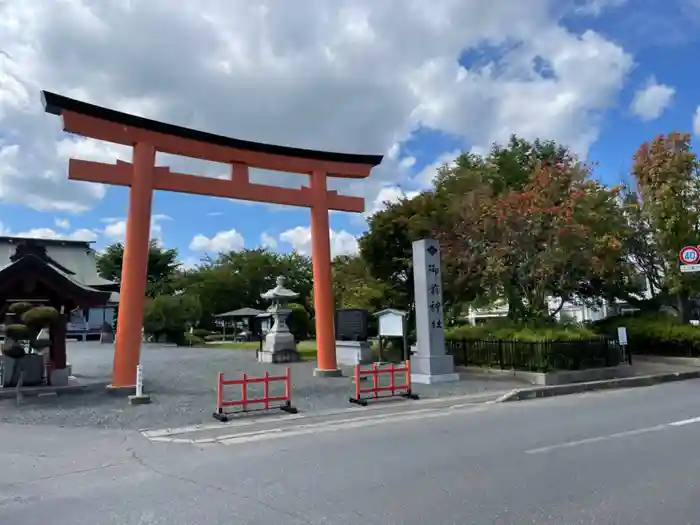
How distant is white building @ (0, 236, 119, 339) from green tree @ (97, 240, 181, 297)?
3.22m

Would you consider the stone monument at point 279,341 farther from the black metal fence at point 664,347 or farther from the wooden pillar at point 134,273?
the black metal fence at point 664,347

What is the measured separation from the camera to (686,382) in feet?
53.8

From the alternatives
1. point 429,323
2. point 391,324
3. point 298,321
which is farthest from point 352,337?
point 298,321

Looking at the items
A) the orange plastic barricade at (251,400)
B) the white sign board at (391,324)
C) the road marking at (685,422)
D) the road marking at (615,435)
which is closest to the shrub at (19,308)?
the orange plastic barricade at (251,400)

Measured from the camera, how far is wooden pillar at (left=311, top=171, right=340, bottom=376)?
17.6 metres

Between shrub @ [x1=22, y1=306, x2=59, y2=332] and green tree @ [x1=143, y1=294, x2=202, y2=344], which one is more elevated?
green tree @ [x1=143, y1=294, x2=202, y2=344]

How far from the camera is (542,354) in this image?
1609cm

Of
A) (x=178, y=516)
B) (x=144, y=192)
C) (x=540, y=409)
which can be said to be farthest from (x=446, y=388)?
(x=178, y=516)

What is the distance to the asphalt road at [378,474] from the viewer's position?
514 centimetres

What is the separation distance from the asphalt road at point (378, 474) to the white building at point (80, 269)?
34644mm

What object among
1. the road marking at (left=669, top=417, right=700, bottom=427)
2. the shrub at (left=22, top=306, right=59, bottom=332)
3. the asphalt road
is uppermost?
the shrub at (left=22, top=306, right=59, bottom=332)

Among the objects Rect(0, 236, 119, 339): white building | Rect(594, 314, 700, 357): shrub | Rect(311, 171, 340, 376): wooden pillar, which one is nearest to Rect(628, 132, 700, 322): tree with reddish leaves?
Answer: Rect(594, 314, 700, 357): shrub

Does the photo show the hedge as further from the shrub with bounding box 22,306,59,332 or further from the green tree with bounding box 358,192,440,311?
the shrub with bounding box 22,306,59,332

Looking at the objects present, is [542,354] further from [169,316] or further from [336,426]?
[169,316]
